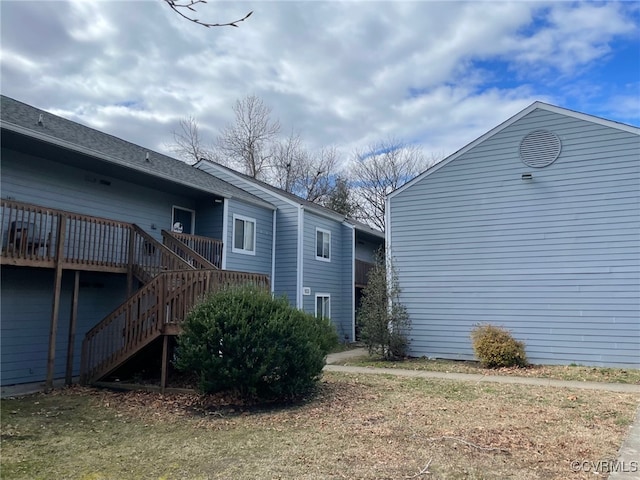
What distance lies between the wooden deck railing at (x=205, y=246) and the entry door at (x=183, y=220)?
34.2 inches

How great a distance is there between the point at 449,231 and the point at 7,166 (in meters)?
11.1

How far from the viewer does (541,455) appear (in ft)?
15.3

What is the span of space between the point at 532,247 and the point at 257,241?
339 inches

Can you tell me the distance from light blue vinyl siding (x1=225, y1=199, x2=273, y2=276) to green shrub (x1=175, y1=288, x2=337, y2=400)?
6.67 m

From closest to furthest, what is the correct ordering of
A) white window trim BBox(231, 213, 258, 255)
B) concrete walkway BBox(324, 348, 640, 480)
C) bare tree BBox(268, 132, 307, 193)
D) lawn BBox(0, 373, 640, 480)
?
concrete walkway BBox(324, 348, 640, 480) < lawn BBox(0, 373, 640, 480) < white window trim BBox(231, 213, 258, 255) < bare tree BBox(268, 132, 307, 193)

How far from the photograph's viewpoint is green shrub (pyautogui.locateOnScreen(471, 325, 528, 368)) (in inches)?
442

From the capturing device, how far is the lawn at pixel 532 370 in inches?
388

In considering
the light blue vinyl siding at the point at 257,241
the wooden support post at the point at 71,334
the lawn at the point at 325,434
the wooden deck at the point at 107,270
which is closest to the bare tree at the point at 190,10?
the lawn at the point at 325,434

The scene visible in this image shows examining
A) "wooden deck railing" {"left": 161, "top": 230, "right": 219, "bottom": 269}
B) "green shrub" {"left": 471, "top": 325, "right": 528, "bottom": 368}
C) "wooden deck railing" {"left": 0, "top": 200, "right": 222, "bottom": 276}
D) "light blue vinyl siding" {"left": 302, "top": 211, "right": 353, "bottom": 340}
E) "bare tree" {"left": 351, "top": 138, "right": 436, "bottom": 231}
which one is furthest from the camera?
"bare tree" {"left": 351, "top": 138, "right": 436, "bottom": 231}

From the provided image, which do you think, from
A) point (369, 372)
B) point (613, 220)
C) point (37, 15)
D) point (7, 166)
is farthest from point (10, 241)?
point (613, 220)

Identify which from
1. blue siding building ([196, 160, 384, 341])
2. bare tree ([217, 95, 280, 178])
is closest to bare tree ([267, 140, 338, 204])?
bare tree ([217, 95, 280, 178])

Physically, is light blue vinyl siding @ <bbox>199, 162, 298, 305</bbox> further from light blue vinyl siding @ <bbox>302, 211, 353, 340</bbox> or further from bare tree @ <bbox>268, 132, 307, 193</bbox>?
bare tree @ <bbox>268, 132, 307, 193</bbox>

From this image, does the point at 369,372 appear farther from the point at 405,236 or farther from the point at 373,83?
the point at 373,83

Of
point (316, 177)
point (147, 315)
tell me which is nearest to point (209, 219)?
point (147, 315)
